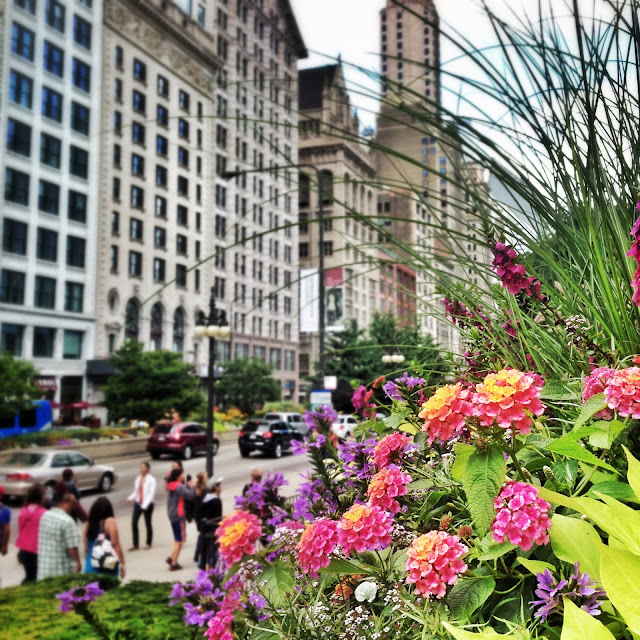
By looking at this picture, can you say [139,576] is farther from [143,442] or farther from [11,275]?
[11,275]

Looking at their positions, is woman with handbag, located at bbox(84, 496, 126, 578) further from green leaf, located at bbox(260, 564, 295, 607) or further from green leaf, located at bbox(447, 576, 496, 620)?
green leaf, located at bbox(447, 576, 496, 620)

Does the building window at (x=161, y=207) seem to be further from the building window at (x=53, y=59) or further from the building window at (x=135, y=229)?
the building window at (x=53, y=59)

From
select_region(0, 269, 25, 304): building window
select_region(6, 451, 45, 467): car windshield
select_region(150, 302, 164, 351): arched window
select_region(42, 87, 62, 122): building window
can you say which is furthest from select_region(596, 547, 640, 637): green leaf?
select_region(150, 302, 164, 351): arched window

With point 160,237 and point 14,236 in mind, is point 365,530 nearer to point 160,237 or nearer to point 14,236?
point 14,236

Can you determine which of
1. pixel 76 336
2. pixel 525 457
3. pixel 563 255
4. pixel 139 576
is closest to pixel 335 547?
pixel 525 457

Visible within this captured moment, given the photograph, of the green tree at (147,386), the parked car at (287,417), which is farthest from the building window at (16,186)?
the parked car at (287,417)

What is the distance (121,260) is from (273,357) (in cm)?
2552

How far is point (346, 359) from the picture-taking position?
3259 cm

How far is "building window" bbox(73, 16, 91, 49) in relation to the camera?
156 feet

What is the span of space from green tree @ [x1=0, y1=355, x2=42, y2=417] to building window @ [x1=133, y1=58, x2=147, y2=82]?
103 feet

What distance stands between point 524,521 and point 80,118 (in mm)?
52186

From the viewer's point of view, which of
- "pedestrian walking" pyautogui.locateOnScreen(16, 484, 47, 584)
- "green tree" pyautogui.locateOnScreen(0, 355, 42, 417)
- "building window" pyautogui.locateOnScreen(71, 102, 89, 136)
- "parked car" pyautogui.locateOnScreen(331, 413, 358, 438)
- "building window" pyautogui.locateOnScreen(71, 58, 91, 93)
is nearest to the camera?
"parked car" pyautogui.locateOnScreen(331, 413, 358, 438)

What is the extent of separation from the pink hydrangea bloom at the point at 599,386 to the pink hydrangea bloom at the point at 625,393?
0.09 meters

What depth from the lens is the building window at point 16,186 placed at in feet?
138
